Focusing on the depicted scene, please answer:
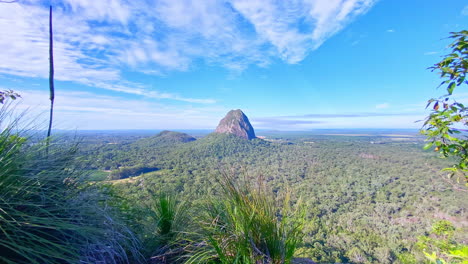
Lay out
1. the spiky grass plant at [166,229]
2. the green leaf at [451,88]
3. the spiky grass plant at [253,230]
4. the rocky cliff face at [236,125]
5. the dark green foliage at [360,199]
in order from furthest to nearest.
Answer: the rocky cliff face at [236,125] < the dark green foliage at [360,199] < the spiky grass plant at [166,229] < the spiky grass plant at [253,230] < the green leaf at [451,88]

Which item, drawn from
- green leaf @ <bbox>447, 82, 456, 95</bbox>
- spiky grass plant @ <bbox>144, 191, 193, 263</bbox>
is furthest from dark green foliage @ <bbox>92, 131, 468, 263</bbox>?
green leaf @ <bbox>447, 82, 456, 95</bbox>

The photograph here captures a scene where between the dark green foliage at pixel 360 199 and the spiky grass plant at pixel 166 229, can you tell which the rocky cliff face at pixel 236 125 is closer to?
the dark green foliage at pixel 360 199

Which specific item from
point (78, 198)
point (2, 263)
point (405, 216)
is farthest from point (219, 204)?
point (405, 216)

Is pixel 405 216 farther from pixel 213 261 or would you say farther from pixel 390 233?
pixel 213 261

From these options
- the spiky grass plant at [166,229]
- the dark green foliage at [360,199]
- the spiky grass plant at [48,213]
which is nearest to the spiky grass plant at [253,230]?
the dark green foliage at [360,199]

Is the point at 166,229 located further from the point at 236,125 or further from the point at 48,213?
the point at 236,125

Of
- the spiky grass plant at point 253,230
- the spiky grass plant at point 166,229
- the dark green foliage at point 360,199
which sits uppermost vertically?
the spiky grass plant at point 253,230
